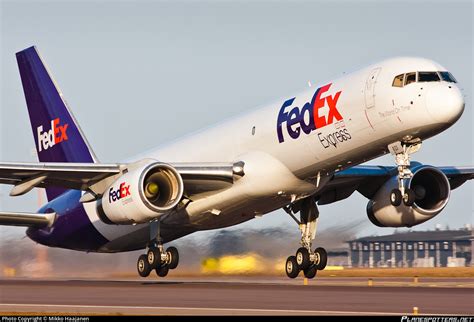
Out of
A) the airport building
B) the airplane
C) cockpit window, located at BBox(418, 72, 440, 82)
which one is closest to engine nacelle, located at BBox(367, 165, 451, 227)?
the airplane

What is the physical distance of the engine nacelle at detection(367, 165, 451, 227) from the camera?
38688 millimetres

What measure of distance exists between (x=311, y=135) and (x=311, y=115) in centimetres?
65

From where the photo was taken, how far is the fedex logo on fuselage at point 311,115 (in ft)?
104

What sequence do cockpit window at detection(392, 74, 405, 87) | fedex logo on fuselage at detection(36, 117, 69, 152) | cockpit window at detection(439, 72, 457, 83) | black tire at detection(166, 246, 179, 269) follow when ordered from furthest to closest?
1. fedex logo on fuselage at detection(36, 117, 69, 152)
2. black tire at detection(166, 246, 179, 269)
3. cockpit window at detection(392, 74, 405, 87)
4. cockpit window at detection(439, 72, 457, 83)

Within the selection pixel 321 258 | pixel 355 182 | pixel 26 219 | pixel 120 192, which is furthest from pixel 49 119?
pixel 321 258

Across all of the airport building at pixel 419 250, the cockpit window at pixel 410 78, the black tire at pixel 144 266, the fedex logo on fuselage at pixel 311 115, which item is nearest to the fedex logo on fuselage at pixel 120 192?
the black tire at pixel 144 266

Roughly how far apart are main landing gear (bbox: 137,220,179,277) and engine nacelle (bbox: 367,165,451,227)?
8.47 metres

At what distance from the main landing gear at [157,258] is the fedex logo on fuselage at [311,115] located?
6.77 meters

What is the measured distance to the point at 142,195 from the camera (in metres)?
33.2

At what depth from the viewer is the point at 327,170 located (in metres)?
33.1

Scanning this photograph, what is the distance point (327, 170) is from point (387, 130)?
3.25 meters

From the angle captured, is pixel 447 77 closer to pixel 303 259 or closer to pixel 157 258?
pixel 303 259

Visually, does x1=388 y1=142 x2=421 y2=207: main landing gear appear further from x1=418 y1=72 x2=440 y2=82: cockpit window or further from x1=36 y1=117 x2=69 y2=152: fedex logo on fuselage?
x1=36 y1=117 x2=69 y2=152: fedex logo on fuselage

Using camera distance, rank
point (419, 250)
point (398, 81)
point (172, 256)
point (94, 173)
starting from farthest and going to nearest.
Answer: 1. point (419, 250)
2. point (172, 256)
3. point (94, 173)
4. point (398, 81)
